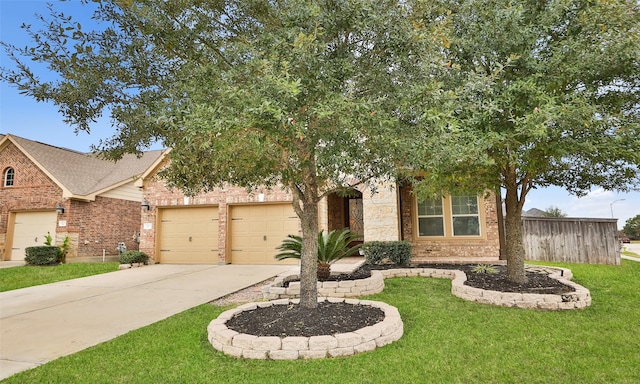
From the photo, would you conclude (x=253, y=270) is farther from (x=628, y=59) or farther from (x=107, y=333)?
(x=628, y=59)

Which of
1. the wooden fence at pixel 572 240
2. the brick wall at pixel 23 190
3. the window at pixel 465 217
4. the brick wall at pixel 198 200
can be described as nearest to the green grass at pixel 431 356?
the window at pixel 465 217

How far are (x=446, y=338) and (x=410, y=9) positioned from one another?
3822 mm

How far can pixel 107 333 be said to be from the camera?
473cm

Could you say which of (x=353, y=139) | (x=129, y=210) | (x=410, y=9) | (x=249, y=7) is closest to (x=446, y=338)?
(x=353, y=139)

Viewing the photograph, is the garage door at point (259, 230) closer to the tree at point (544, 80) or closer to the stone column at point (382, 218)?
the stone column at point (382, 218)

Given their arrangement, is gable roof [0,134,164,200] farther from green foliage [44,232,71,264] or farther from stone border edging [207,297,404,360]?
stone border edging [207,297,404,360]

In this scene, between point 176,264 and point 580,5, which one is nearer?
point 580,5

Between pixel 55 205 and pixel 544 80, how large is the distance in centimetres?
1706

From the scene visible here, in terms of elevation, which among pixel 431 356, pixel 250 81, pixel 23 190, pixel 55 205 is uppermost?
pixel 23 190

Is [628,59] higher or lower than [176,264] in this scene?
higher

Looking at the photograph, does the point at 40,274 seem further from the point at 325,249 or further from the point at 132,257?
the point at 325,249

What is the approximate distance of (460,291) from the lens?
6238 millimetres

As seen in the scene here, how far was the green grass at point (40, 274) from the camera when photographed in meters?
9.17

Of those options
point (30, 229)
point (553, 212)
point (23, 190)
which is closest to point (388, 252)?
point (30, 229)
